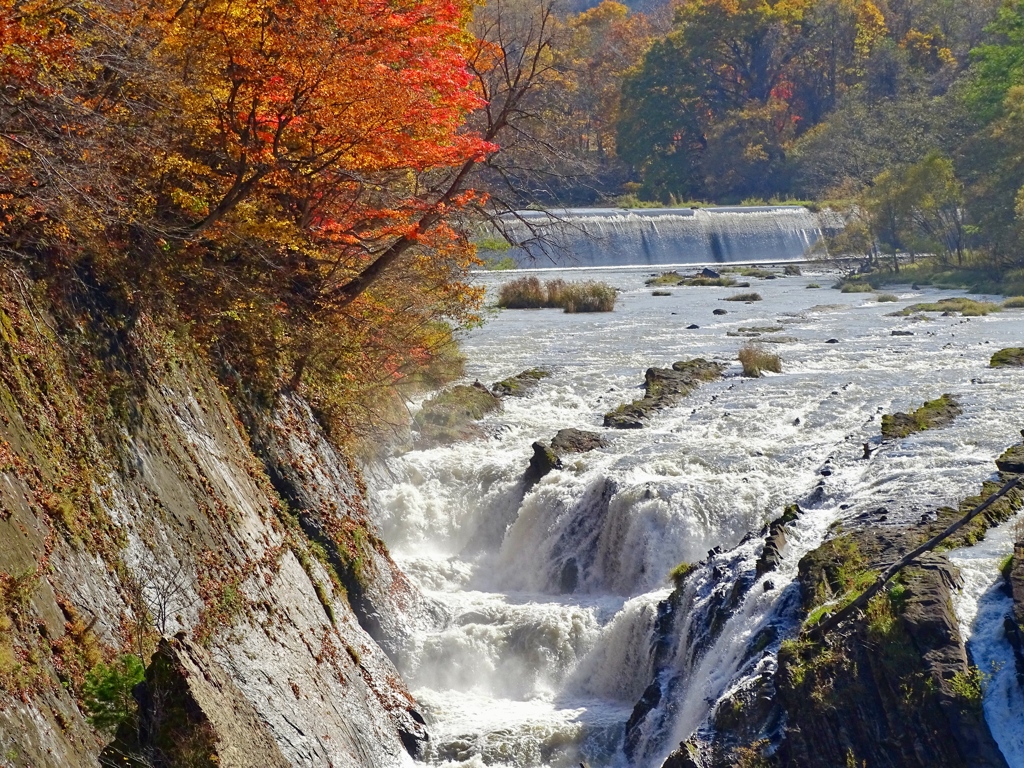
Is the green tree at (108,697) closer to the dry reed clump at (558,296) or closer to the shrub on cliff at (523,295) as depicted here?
the dry reed clump at (558,296)

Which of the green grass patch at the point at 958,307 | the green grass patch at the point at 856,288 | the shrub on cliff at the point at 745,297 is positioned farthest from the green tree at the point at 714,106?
the green grass patch at the point at 958,307

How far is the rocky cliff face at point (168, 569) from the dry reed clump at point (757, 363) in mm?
13870

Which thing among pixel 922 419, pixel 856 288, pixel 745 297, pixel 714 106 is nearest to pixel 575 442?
pixel 922 419

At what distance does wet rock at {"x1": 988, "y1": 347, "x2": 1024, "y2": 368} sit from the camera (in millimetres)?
24047

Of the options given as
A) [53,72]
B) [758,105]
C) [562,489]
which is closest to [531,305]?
[562,489]

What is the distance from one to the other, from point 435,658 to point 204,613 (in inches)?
207

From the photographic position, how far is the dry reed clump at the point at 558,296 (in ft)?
127

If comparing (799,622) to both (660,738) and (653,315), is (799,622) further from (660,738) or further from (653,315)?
(653,315)

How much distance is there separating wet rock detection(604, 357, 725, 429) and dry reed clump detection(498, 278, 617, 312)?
11.5 m

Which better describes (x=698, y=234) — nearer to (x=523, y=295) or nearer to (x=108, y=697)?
(x=523, y=295)

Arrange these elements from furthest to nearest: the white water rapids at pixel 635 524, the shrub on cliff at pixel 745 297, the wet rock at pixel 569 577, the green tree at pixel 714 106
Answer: the green tree at pixel 714 106 → the shrub on cliff at pixel 745 297 → the wet rock at pixel 569 577 → the white water rapids at pixel 635 524

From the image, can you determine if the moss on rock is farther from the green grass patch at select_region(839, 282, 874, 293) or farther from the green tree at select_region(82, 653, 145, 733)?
the green grass patch at select_region(839, 282, 874, 293)

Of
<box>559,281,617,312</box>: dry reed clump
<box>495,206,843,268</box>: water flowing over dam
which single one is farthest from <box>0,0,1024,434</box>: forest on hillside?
<box>495,206,843,268</box>: water flowing over dam

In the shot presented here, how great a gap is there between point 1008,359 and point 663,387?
6939 mm
